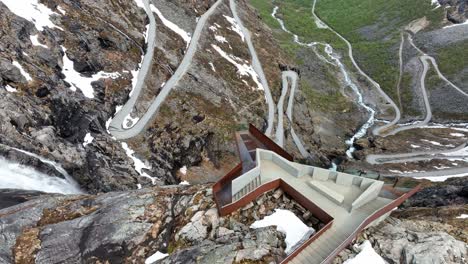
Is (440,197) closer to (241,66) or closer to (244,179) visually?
(244,179)

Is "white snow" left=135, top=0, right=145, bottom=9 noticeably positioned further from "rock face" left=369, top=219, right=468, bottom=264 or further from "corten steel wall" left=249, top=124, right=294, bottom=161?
"rock face" left=369, top=219, right=468, bottom=264

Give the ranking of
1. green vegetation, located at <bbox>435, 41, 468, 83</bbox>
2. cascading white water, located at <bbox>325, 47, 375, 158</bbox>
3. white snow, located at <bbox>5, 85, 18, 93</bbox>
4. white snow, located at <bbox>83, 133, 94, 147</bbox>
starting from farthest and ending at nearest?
green vegetation, located at <bbox>435, 41, 468, 83</bbox> → cascading white water, located at <bbox>325, 47, 375, 158</bbox> → white snow, located at <bbox>83, 133, 94, 147</bbox> → white snow, located at <bbox>5, 85, 18, 93</bbox>

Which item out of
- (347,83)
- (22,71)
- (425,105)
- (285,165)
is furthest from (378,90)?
(22,71)

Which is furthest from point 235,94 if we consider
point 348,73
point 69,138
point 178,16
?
point 348,73

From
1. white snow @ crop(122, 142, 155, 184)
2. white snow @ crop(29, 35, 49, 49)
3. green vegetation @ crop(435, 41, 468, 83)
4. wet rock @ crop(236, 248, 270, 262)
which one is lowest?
white snow @ crop(122, 142, 155, 184)

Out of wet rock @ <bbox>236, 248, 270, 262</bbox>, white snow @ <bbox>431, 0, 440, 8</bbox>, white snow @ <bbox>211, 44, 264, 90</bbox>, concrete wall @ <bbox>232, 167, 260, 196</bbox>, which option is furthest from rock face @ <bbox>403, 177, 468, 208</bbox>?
white snow @ <bbox>431, 0, 440, 8</bbox>

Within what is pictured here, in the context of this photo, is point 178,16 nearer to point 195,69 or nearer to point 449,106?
point 195,69

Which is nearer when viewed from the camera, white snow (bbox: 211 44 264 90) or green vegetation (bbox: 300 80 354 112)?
white snow (bbox: 211 44 264 90)
